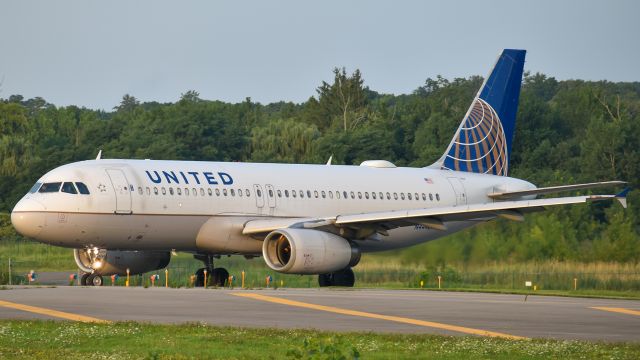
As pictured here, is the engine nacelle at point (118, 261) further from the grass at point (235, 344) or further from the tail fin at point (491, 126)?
the grass at point (235, 344)

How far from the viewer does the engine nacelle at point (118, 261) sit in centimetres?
3572

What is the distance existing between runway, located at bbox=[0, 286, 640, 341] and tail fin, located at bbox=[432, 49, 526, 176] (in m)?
17.4

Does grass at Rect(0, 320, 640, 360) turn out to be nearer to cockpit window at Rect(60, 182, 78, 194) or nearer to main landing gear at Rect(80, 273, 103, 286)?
cockpit window at Rect(60, 182, 78, 194)

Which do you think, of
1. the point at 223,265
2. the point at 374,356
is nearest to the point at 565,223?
the point at 223,265

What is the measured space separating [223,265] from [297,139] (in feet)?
174

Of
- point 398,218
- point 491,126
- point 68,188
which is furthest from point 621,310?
point 491,126

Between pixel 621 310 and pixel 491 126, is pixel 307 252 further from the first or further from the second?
pixel 491 126

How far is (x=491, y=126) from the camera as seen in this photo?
152ft

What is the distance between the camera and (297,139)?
96.1 metres

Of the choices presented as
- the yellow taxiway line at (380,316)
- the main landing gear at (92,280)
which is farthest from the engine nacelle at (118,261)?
the yellow taxiway line at (380,316)

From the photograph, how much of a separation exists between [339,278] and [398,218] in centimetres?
316

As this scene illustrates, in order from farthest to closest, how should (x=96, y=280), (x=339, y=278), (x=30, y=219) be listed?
(x=339, y=278), (x=96, y=280), (x=30, y=219)

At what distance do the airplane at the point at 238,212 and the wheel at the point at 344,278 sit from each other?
30mm

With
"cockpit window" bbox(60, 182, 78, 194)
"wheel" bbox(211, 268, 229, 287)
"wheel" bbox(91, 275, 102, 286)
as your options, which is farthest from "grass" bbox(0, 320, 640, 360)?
"wheel" bbox(211, 268, 229, 287)
